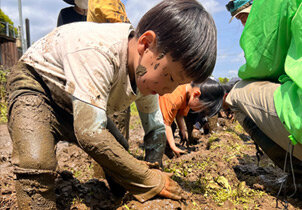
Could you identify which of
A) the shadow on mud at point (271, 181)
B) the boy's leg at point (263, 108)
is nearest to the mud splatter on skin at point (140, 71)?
the boy's leg at point (263, 108)

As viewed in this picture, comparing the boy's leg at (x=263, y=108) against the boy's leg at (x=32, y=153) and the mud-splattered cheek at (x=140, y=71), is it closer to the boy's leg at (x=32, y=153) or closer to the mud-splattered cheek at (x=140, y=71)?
the mud-splattered cheek at (x=140, y=71)

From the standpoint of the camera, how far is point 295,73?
155cm

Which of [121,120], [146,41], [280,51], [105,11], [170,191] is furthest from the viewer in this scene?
[121,120]

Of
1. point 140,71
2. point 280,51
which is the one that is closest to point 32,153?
point 140,71

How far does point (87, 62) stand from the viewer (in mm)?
1448

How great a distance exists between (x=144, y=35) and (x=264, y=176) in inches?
78.3

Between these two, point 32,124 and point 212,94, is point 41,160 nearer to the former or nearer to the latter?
point 32,124

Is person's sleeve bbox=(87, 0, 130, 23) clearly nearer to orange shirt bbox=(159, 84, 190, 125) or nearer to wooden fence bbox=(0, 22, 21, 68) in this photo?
orange shirt bbox=(159, 84, 190, 125)

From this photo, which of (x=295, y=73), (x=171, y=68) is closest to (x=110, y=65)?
(x=171, y=68)

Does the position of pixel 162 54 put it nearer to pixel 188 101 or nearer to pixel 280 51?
pixel 280 51

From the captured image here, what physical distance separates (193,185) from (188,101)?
6.14 feet

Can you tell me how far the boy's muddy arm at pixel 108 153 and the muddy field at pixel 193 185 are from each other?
0.12 m

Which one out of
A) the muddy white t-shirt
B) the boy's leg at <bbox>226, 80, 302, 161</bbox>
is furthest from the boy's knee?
the boy's leg at <bbox>226, 80, 302, 161</bbox>

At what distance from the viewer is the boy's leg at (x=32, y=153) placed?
155 centimetres
